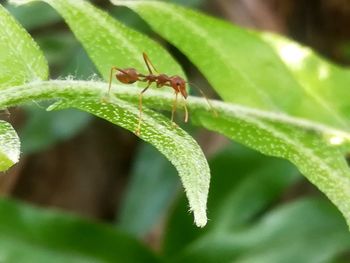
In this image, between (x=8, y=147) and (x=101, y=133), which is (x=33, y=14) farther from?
(x=8, y=147)

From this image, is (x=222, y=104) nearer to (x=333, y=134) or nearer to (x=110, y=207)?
(x=333, y=134)

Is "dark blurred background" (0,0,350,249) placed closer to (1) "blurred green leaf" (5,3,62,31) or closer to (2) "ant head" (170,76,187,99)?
(1) "blurred green leaf" (5,3,62,31)

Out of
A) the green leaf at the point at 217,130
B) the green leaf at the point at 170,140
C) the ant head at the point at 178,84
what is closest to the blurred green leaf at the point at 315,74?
the green leaf at the point at 217,130

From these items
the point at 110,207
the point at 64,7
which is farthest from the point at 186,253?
the point at 110,207

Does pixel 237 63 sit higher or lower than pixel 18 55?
lower

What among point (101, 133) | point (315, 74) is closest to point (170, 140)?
point (315, 74)
